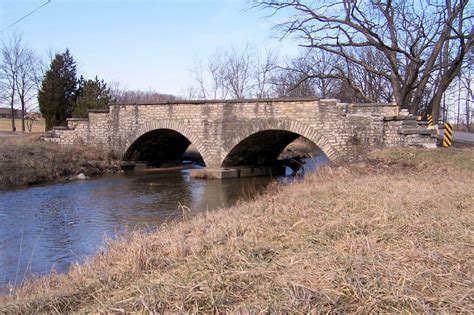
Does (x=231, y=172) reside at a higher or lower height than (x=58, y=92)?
lower

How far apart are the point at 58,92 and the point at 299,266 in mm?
27590

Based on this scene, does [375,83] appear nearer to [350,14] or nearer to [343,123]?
[350,14]

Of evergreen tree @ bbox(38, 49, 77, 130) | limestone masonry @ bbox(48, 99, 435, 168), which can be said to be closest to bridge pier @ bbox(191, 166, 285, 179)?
limestone masonry @ bbox(48, 99, 435, 168)

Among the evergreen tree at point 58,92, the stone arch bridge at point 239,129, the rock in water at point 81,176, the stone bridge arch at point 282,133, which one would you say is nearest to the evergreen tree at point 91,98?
the evergreen tree at point 58,92

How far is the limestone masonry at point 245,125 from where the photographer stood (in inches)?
592

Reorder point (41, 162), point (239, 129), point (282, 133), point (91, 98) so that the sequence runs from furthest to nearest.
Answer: point (91, 98) → point (282, 133) → point (41, 162) → point (239, 129)

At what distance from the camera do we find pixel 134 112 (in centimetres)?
2092

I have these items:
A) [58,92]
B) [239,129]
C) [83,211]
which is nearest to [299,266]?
[83,211]

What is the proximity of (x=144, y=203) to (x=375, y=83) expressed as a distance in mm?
22408

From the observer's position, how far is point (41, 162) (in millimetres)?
18172

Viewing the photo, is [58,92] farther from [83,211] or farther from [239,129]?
[83,211]

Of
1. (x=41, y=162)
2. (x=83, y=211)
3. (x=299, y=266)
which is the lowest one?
(x=83, y=211)

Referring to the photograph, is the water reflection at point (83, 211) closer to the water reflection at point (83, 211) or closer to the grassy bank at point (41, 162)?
the water reflection at point (83, 211)

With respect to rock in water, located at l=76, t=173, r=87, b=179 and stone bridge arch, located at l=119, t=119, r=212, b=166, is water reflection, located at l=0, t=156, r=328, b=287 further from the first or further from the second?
stone bridge arch, located at l=119, t=119, r=212, b=166
